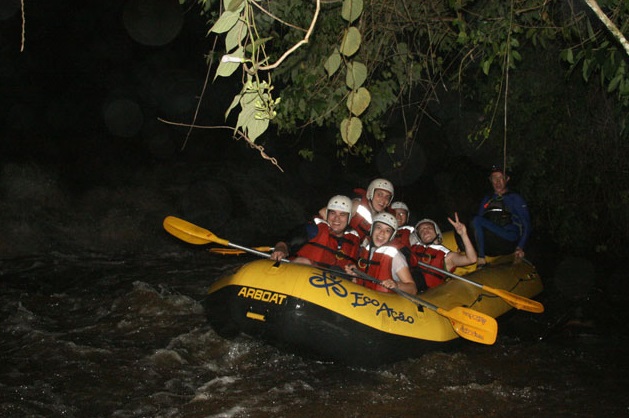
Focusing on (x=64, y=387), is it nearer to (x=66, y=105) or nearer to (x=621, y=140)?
(x=621, y=140)

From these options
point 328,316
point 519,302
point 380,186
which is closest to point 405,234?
point 380,186

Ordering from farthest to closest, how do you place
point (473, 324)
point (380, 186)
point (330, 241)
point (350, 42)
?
point (380, 186) < point (330, 241) < point (473, 324) < point (350, 42)

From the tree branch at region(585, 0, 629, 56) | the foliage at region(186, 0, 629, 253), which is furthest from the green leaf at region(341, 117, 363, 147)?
the tree branch at region(585, 0, 629, 56)

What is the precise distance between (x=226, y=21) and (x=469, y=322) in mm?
3565

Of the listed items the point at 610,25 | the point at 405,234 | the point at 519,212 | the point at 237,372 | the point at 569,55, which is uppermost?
the point at 569,55

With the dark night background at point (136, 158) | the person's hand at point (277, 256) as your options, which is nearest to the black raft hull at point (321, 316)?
the person's hand at point (277, 256)

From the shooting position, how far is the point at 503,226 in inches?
234

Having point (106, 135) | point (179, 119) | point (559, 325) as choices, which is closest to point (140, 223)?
point (106, 135)

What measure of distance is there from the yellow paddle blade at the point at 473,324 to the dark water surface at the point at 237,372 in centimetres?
42

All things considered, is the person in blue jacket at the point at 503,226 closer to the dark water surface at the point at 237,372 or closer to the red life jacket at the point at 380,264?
the dark water surface at the point at 237,372

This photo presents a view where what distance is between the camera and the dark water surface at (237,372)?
3.85 meters

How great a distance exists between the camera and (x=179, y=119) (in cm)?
1481

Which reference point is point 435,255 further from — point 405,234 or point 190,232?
point 190,232

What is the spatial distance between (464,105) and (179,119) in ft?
27.7
